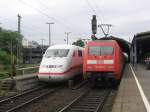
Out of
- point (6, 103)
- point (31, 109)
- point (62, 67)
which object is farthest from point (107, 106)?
point (62, 67)

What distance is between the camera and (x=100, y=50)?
2098 centimetres

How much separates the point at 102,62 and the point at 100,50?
922mm

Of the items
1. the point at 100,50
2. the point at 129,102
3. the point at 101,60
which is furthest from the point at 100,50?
the point at 129,102

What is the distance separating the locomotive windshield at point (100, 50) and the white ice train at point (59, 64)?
1.44 m

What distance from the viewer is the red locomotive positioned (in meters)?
20.2

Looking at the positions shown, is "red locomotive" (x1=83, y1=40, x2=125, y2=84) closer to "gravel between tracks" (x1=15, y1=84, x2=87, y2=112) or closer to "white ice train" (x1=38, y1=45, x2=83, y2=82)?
"white ice train" (x1=38, y1=45, x2=83, y2=82)

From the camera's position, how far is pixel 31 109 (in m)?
13.5

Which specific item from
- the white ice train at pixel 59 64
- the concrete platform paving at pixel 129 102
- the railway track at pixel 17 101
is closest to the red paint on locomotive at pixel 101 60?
the white ice train at pixel 59 64

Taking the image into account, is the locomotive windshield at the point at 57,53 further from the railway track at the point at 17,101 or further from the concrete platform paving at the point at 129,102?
the concrete platform paving at the point at 129,102

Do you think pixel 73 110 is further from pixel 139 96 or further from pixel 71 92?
pixel 71 92

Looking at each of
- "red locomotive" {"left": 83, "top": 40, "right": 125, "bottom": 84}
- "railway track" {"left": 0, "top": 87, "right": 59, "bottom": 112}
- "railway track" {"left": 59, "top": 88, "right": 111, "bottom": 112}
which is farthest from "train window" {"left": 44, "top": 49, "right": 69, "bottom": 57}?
"railway track" {"left": 59, "top": 88, "right": 111, "bottom": 112}

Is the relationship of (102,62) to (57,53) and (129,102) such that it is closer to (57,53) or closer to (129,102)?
(57,53)

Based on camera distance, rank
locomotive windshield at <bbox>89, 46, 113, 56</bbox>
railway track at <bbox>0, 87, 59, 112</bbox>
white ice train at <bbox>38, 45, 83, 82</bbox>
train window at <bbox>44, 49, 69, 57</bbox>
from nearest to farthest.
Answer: railway track at <bbox>0, 87, 59, 112</bbox>
white ice train at <bbox>38, 45, 83, 82</bbox>
locomotive windshield at <bbox>89, 46, 113, 56</bbox>
train window at <bbox>44, 49, 69, 57</bbox>

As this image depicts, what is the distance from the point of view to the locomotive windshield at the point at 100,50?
20797mm
